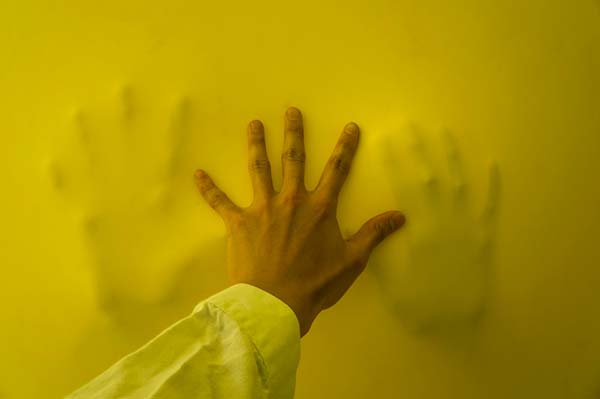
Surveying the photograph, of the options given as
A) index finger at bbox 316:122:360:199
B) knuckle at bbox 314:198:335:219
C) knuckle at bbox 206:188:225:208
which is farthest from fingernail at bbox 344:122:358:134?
knuckle at bbox 206:188:225:208

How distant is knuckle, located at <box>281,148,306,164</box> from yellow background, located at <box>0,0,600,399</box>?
0.02 metres

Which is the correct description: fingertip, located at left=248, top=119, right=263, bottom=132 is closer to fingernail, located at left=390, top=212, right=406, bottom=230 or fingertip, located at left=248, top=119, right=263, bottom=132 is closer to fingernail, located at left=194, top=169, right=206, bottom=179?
fingernail, located at left=194, top=169, right=206, bottom=179

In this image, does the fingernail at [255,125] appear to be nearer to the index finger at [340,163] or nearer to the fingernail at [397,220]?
the index finger at [340,163]

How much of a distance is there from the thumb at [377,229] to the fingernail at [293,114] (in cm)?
18

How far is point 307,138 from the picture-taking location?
759mm

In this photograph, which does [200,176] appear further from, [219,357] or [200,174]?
[219,357]

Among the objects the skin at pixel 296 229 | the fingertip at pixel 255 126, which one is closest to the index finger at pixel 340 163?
the skin at pixel 296 229

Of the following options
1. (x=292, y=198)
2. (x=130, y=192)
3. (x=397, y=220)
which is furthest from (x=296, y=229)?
(x=130, y=192)

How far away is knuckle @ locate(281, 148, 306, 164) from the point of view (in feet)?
2.41

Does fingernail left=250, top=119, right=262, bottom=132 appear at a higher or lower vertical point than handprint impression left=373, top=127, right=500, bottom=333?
higher

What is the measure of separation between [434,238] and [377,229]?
0.09 metres

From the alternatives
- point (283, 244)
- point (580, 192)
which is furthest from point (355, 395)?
point (580, 192)

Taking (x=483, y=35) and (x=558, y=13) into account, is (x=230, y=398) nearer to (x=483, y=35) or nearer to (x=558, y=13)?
(x=483, y=35)

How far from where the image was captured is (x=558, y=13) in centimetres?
76
